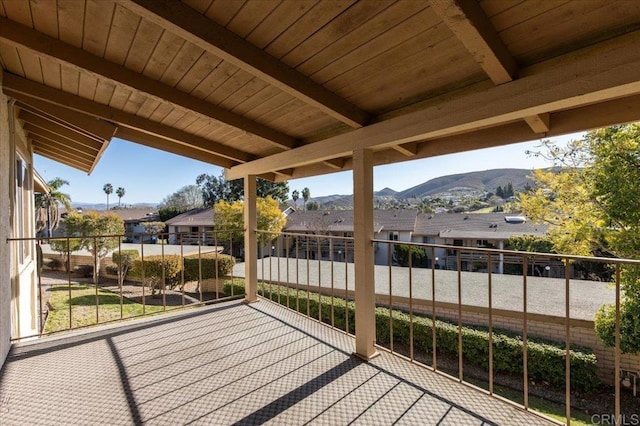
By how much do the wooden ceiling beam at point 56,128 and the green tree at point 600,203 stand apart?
29.2ft

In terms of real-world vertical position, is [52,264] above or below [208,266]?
below

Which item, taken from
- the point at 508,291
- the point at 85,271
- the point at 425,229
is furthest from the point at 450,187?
the point at 85,271

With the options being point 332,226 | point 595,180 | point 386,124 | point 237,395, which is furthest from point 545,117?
point 332,226

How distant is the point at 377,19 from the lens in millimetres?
1461

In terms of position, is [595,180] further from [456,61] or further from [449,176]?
[449,176]

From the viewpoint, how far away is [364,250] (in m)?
2.60

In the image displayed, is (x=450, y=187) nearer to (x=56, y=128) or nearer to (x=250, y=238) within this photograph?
(x=250, y=238)

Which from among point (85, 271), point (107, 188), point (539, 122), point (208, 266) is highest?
point (107, 188)

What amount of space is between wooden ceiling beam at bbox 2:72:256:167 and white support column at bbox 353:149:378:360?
1.92m

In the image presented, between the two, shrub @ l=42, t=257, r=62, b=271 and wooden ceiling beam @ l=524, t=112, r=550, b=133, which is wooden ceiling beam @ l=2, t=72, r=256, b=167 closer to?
wooden ceiling beam @ l=524, t=112, r=550, b=133

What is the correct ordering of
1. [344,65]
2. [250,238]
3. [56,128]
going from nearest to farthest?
[344,65] < [56,128] < [250,238]

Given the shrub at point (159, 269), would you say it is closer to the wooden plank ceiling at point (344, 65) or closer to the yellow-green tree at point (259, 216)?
the yellow-green tree at point (259, 216)

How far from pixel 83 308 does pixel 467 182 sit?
158 ft

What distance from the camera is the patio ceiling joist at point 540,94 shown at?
1.32 meters
